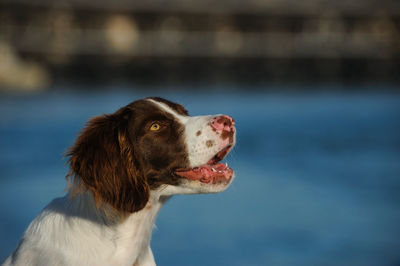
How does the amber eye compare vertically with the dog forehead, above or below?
below

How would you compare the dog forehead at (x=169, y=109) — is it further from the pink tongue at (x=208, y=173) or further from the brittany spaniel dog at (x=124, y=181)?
the pink tongue at (x=208, y=173)

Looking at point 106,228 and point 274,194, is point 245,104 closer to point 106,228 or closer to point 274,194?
point 274,194

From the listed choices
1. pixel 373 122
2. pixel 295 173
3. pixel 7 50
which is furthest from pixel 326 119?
pixel 7 50

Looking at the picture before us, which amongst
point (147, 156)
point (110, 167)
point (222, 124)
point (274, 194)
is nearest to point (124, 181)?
point (110, 167)

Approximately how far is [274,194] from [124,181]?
596cm

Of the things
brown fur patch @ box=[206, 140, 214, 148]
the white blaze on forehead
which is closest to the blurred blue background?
the white blaze on forehead

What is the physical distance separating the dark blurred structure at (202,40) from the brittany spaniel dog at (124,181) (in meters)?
28.3

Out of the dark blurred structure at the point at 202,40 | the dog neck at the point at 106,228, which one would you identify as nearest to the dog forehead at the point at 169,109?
the dog neck at the point at 106,228

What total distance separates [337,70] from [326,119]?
624 inches

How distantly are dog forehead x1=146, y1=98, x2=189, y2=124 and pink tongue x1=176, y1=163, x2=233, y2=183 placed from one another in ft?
1.01

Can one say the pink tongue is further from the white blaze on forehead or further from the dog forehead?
the dog forehead

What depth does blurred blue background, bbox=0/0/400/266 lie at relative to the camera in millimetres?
7012

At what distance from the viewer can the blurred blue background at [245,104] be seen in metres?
7.01

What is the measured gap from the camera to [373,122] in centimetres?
1808
